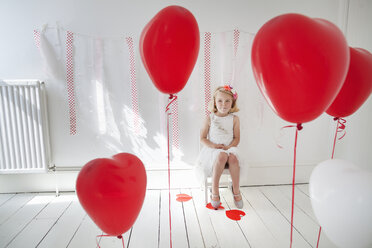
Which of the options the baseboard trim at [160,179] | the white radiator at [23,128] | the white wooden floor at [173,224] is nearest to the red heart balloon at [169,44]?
the white wooden floor at [173,224]

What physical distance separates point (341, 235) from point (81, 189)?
91 cm

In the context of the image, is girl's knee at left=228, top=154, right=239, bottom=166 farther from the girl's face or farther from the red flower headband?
the red flower headband

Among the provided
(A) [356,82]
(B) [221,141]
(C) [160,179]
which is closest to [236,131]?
(B) [221,141]

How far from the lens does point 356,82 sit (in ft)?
3.55

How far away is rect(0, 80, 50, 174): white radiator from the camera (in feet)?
6.69

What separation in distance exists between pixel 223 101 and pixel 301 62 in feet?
3.95

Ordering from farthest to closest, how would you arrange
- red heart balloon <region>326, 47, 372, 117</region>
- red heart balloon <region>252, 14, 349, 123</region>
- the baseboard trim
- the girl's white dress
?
the baseboard trim < the girl's white dress < red heart balloon <region>326, 47, 372, 117</region> < red heart balloon <region>252, 14, 349, 123</region>

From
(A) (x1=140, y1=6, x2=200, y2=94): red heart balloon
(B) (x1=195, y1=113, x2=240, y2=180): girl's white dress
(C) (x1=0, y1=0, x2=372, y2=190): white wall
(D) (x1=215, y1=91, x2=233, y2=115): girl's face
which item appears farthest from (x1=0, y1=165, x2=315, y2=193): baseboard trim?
(A) (x1=140, y1=6, x2=200, y2=94): red heart balloon

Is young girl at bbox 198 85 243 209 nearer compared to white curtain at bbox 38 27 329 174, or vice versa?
young girl at bbox 198 85 243 209

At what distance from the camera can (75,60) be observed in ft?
7.00

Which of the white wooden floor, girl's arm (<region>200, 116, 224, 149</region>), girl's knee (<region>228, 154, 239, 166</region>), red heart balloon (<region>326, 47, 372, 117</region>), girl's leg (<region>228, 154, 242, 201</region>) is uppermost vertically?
red heart balloon (<region>326, 47, 372, 117</region>)

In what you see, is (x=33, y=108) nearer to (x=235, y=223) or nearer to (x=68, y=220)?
(x=68, y=220)

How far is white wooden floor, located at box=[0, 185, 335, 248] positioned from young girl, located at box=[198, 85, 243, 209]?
20 cm

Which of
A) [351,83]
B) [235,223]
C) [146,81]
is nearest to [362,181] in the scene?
[351,83]
